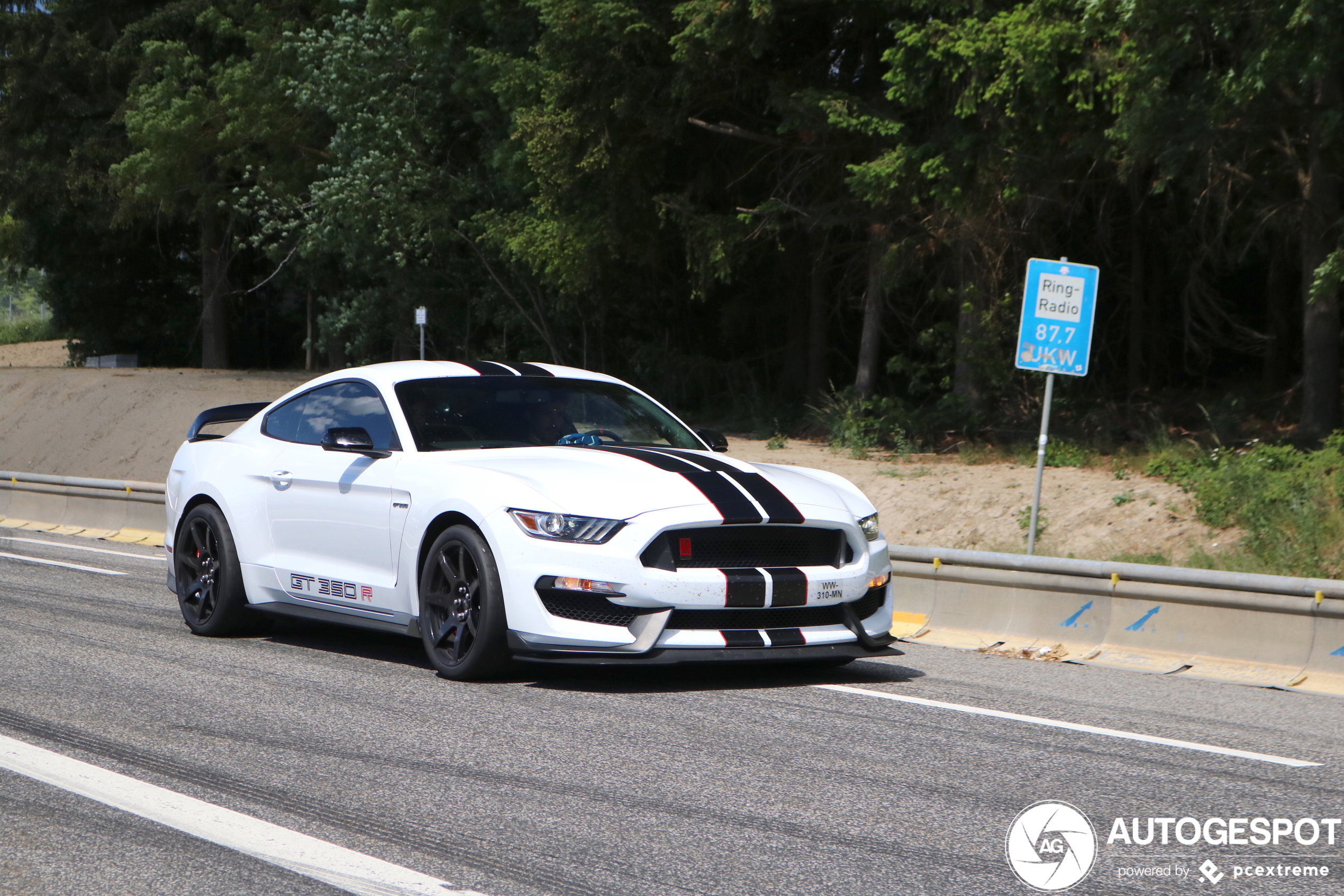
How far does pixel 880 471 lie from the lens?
65.7 ft

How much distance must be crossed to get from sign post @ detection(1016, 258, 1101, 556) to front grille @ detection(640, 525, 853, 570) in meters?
5.08

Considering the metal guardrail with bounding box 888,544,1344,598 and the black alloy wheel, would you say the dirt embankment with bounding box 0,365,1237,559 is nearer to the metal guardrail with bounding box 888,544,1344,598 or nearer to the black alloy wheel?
the metal guardrail with bounding box 888,544,1344,598

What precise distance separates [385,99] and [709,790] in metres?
30.7

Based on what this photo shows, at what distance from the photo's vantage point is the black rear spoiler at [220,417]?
9750 millimetres

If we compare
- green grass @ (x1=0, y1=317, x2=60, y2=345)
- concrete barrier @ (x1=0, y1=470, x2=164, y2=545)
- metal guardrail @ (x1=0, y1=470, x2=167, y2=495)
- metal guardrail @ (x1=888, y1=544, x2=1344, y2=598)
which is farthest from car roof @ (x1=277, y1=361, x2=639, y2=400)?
green grass @ (x1=0, y1=317, x2=60, y2=345)

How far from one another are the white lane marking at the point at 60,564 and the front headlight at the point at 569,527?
Answer: 7.42 metres

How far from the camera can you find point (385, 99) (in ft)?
110

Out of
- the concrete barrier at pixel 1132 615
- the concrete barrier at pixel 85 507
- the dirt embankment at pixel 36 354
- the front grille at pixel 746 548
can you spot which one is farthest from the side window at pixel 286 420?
the dirt embankment at pixel 36 354

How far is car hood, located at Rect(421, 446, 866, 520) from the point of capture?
686cm

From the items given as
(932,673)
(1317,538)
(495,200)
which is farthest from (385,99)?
(932,673)

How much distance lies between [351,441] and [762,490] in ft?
7.33

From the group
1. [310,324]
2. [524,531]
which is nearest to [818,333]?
[310,324]

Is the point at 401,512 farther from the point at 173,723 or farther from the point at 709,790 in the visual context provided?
the point at 709,790

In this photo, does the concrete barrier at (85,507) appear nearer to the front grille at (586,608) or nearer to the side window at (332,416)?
the side window at (332,416)
